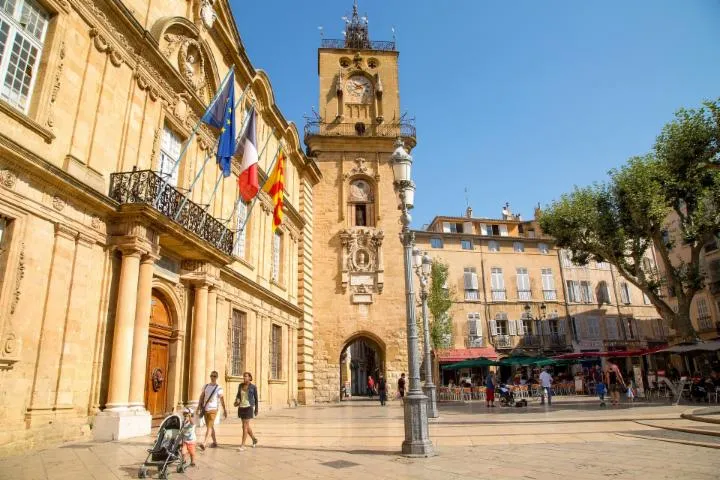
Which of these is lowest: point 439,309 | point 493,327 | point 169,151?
point 493,327

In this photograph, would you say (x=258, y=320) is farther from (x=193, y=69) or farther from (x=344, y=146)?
(x=344, y=146)

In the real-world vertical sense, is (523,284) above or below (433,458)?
above

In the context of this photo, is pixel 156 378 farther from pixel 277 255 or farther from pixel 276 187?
pixel 277 255

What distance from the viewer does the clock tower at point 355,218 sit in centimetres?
2622

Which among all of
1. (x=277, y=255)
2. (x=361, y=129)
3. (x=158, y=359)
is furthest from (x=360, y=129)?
(x=158, y=359)

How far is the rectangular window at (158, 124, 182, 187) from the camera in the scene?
1364 centimetres

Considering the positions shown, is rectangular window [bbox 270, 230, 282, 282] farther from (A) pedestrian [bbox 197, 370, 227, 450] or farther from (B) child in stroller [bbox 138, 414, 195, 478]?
(B) child in stroller [bbox 138, 414, 195, 478]

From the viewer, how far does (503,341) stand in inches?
1471

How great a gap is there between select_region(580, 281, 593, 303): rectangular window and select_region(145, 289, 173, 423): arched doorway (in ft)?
117

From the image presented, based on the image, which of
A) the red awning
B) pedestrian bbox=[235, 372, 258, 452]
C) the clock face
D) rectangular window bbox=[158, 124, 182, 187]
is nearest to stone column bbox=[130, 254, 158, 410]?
pedestrian bbox=[235, 372, 258, 452]

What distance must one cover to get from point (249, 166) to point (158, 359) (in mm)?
6138

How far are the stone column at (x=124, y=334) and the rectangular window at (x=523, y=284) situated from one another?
109 feet

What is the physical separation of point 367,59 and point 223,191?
1826 cm

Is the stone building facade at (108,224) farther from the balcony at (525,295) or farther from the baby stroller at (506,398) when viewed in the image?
the balcony at (525,295)
